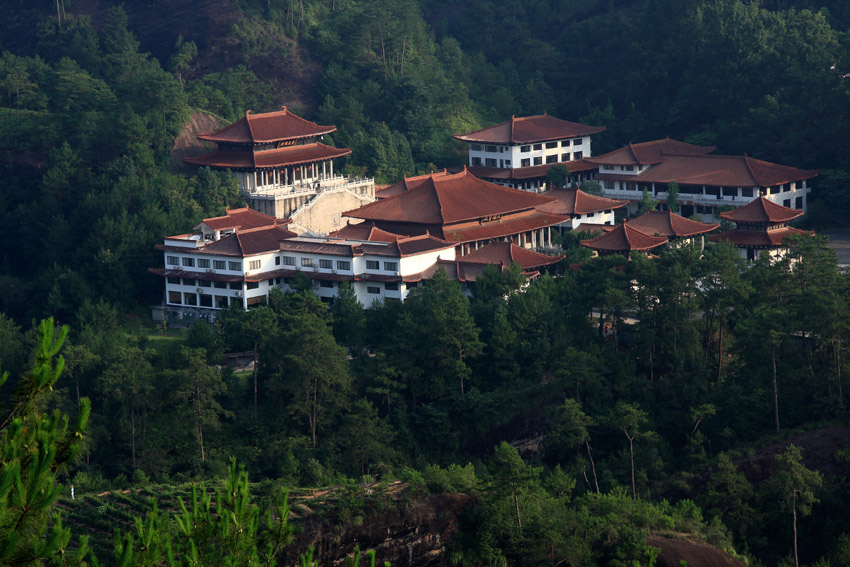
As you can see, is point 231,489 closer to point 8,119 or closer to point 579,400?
point 579,400

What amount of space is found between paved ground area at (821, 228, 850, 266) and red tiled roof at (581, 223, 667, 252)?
706cm

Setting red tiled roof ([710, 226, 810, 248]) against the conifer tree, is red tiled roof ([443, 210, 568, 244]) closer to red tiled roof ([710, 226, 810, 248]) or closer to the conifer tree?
red tiled roof ([710, 226, 810, 248])

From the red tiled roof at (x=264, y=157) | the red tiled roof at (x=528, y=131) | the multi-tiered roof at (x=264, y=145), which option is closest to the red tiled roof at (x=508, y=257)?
the red tiled roof at (x=264, y=157)

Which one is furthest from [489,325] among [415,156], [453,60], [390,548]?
[453,60]

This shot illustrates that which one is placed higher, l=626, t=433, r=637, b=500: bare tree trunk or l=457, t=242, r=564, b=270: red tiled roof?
l=457, t=242, r=564, b=270: red tiled roof

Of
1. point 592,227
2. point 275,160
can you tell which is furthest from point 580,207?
point 275,160

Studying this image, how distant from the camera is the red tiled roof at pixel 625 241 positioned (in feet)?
138

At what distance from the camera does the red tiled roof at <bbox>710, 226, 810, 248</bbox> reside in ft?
141

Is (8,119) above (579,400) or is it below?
above

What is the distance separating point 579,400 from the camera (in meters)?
35.5

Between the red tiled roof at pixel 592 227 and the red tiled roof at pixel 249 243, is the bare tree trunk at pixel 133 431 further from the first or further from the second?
the red tiled roof at pixel 592 227

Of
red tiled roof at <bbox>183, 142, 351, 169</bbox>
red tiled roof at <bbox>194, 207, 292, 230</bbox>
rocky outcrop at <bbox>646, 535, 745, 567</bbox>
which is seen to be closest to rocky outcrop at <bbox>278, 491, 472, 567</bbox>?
rocky outcrop at <bbox>646, 535, 745, 567</bbox>

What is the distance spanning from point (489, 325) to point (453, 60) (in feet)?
118

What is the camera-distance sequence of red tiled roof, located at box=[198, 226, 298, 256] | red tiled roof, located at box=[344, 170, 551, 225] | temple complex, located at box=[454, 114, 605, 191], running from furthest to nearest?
temple complex, located at box=[454, 114, 605, 191] → red tiled roof, located at box=[344, 170, 551, 225] → red tiled roof, located at box=[198, 226, 298, 256]
